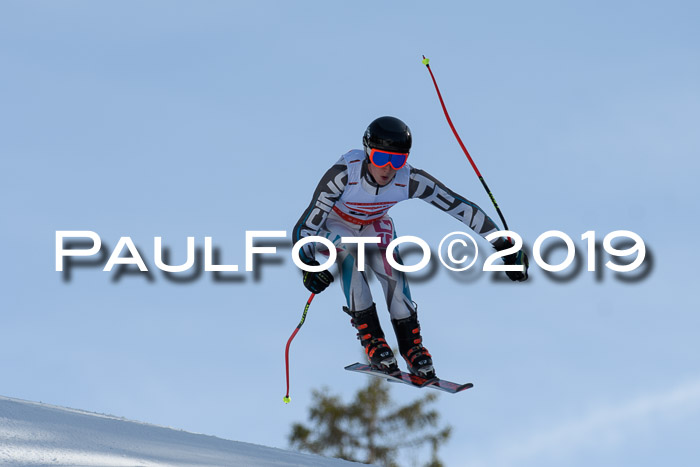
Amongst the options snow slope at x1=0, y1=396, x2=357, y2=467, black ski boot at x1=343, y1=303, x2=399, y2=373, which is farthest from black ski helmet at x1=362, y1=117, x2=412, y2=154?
snow slope at x1=0, y1=396, x2=357, y2=467

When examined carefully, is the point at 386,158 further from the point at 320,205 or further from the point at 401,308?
the point at 401,308

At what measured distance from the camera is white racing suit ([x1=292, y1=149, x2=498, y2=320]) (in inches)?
281

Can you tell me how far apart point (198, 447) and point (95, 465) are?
1194 mm

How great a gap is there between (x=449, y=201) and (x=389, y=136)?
917 millimetres

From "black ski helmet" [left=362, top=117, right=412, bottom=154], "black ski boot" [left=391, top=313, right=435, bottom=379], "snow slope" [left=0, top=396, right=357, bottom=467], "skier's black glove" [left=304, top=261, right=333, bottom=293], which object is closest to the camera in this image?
"snow slope" [left=0, top=396, right=357, bottom=467]

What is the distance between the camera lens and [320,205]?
714 centimetres

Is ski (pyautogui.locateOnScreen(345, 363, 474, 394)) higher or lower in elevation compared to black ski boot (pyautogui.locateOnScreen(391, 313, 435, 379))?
lower

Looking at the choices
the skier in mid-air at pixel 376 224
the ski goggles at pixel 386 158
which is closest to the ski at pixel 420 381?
the skier in mid-air at pixel 376 224

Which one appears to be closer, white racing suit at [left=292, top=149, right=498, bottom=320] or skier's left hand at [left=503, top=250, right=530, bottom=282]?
white racing suit at [left=292, top=149, right=498, bottom=320]

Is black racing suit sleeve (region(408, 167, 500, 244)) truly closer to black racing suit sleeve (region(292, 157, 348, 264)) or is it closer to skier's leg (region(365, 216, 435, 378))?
skier's leg (region(365, 216, 435, 378))

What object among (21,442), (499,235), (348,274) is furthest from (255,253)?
(21,442)

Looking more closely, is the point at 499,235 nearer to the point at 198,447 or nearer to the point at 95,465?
the point at 198,447

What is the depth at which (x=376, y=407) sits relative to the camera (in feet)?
62.7

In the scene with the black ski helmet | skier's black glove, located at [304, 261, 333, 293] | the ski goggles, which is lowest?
skier's black glove, located at [304, 261, 333, 293]
